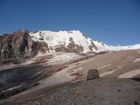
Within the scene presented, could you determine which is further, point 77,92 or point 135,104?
point 77,92

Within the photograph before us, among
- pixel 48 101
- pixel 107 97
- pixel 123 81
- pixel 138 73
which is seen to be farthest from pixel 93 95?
pixel 138 73

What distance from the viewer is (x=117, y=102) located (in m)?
19.0

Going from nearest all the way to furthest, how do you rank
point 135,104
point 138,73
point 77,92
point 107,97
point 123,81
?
point 135,104
point 107,97
point 77,92
point 123,81
point 138,73

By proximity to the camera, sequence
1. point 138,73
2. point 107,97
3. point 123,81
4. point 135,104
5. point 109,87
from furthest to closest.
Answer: point 138,73
point 123,81
point 109,87
point 107,97
point 135,104

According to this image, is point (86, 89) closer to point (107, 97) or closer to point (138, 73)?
point (107, 97)

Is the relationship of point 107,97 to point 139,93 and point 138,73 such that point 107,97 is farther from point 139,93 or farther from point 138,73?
point 138,73

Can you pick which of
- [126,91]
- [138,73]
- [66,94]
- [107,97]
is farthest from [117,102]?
[138,73]

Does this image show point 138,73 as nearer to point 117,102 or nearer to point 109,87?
point 109,87

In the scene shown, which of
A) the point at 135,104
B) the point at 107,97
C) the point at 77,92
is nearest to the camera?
the point at 135,104

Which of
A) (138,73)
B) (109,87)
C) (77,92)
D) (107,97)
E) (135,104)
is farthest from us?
(138,73)

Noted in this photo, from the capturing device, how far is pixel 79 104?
18.6 meters

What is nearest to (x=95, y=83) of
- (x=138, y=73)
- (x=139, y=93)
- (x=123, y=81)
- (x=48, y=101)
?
(x=123, y=81)

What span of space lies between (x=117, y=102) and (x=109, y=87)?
391 centimetres

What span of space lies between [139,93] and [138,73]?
15.3 m
